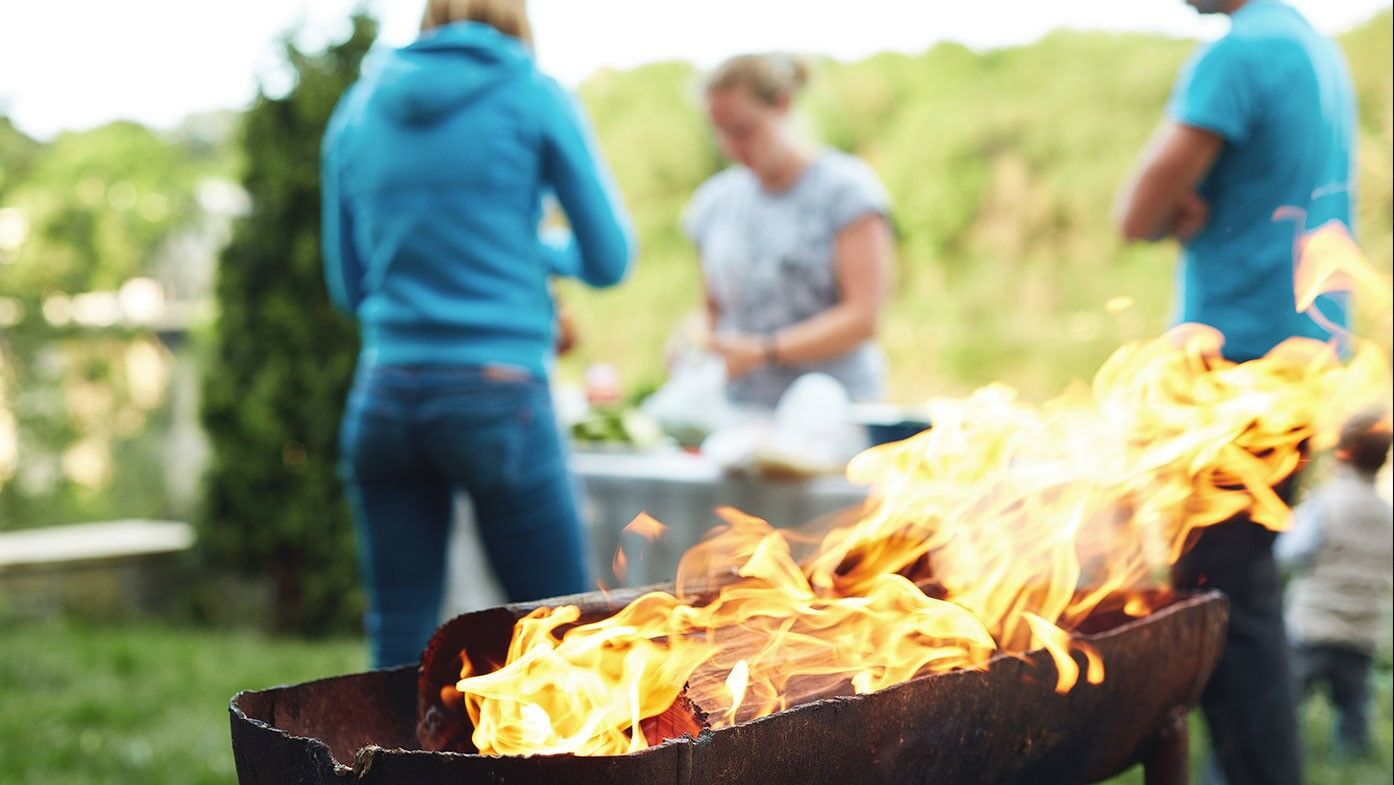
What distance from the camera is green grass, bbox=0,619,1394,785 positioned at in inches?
135

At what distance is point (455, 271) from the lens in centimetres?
256

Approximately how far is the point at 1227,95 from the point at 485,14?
1500mm

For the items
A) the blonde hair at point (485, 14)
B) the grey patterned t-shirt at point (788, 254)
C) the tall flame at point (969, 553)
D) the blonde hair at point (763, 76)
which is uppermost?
the blonde hair at point (485, 14)

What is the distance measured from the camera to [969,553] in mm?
1968

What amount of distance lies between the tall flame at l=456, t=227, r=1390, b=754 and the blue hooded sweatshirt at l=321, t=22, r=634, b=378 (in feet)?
2.45

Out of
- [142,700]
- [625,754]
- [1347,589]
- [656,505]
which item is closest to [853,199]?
[656,505]

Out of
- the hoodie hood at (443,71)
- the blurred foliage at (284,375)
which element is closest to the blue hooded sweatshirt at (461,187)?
the hoodie hood at (443,71)

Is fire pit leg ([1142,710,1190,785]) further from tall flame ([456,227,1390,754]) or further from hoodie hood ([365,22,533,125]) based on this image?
hoodie hood ([365,22,533,125])

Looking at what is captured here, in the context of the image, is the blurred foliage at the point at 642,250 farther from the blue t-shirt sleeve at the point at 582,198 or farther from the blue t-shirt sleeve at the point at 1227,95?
the blue t-shirt sleeve at the point at 582,198

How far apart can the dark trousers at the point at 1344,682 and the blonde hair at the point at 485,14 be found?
267 cm

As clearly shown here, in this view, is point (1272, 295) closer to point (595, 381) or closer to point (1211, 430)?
point (1211, 430)

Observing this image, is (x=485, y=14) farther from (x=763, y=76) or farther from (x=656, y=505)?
(x=656, y=505)

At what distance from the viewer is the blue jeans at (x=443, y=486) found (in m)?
2.55

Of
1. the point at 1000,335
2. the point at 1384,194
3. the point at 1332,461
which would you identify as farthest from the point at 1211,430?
the point at 1000,335
